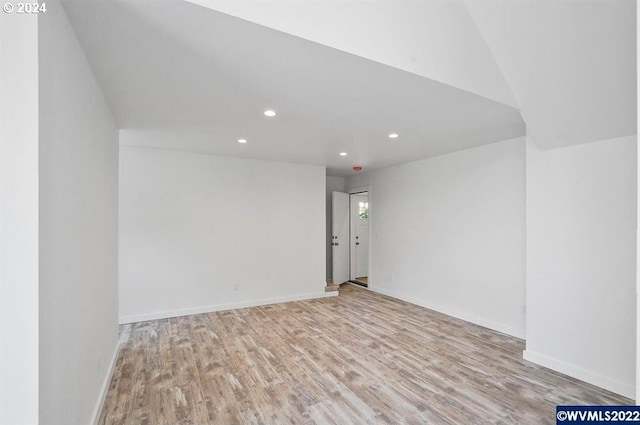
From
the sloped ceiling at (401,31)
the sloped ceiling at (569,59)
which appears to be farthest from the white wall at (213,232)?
the sloped ceiling at (569,59)

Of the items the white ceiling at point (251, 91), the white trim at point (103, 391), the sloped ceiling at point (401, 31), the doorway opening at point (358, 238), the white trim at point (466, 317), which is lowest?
the white trim at point (466, 317)

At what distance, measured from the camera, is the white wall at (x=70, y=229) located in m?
1.26

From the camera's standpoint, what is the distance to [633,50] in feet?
6.63

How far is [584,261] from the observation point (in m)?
2.82

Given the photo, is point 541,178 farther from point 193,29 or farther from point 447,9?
point 193,29

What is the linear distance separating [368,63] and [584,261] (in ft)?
8.79

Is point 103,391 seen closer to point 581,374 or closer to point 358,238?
point 581,374

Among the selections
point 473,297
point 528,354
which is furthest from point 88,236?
point 473,297

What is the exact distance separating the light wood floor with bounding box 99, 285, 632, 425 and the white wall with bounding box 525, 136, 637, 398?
0.26 meters

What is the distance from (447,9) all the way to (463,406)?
2986 millimetres

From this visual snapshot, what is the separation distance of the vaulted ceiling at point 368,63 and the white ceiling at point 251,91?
0.4 inches
